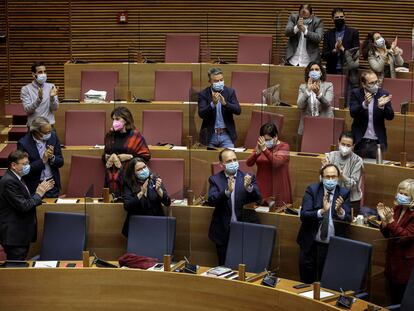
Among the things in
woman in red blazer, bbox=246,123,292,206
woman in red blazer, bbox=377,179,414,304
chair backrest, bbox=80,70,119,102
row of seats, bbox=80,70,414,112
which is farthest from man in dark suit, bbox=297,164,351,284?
chair backrest, bbox=80,70,119,102

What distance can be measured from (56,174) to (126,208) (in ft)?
2.32

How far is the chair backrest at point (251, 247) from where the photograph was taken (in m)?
6.46

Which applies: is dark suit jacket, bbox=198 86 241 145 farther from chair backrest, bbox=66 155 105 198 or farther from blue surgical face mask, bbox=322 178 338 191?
blue surgical face mask, bbox=322 178 338 191

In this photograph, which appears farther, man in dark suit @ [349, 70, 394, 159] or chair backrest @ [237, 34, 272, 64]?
chair backrest @ [237, 34, 272, 64]

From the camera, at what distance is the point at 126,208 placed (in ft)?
22.6

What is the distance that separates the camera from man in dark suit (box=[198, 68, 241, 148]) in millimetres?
7855

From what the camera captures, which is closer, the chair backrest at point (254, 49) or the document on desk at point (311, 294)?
the document on desk at point (311, 294)

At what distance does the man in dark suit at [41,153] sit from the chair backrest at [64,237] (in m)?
0.38

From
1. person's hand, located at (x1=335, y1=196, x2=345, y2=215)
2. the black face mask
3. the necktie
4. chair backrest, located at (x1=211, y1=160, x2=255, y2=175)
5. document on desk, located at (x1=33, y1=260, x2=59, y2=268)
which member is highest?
the black face mask

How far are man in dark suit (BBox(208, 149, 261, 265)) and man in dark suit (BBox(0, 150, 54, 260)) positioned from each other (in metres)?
1.02

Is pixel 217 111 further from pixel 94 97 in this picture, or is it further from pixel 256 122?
pixel 94 97

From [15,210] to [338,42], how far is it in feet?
10.2

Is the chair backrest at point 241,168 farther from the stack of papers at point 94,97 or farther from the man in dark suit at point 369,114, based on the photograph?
the stack of papers at point 94,97

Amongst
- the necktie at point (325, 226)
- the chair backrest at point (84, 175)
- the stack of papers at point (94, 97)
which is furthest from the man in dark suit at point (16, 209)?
the stack of papers at point (94, 97)
